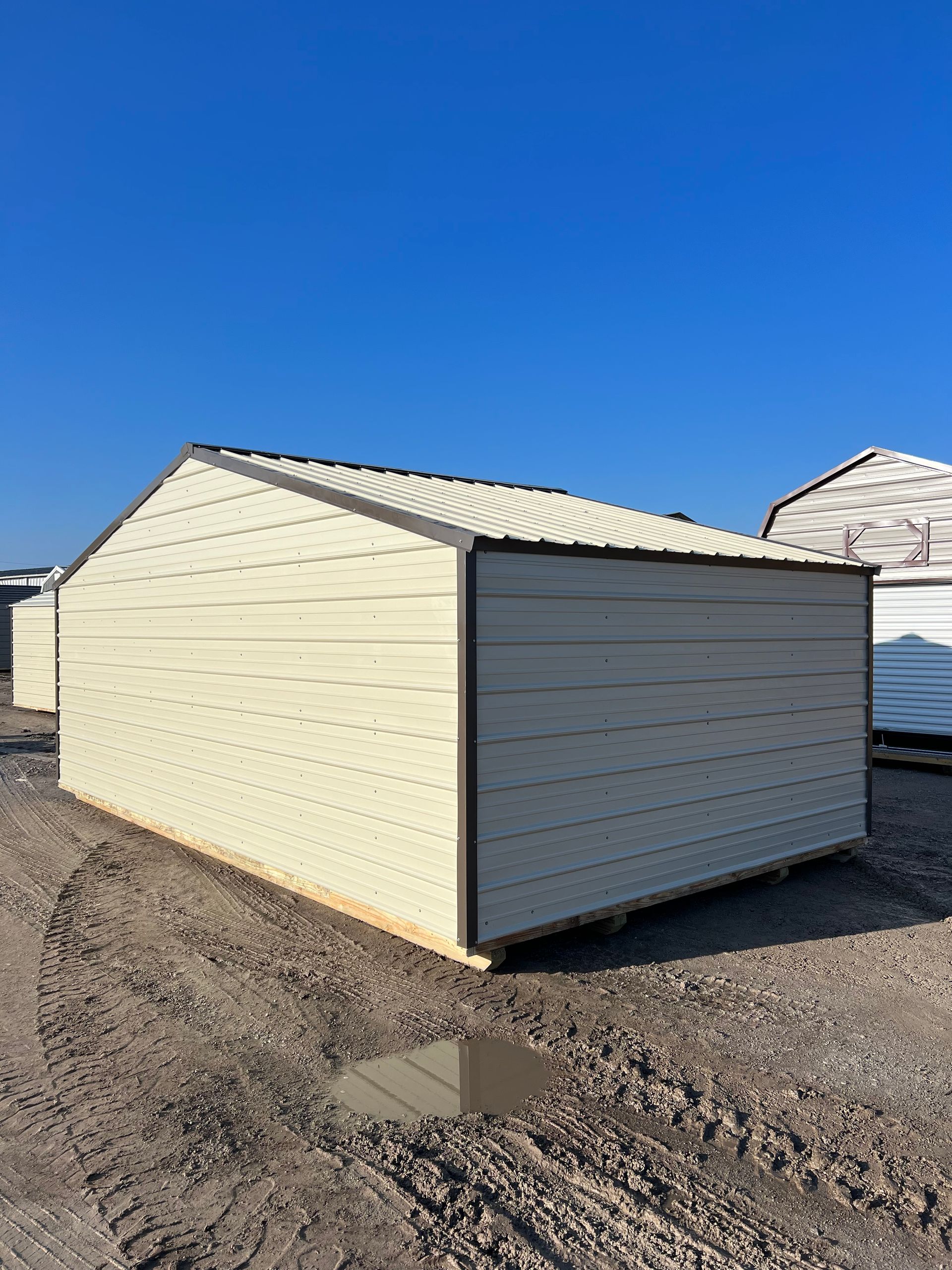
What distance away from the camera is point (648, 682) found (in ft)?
20.3

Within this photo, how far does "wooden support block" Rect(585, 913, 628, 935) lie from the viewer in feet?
19.5

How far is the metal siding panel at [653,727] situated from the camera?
5324 mm

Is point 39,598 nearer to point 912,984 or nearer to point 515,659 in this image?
point 515,659

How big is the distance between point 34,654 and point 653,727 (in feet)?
62.8

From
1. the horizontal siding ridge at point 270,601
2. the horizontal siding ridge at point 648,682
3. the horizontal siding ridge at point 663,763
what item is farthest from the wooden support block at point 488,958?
the horizontal siding ridge at point 270,601

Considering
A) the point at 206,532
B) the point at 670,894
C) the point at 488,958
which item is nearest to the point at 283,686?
the point at 206,532

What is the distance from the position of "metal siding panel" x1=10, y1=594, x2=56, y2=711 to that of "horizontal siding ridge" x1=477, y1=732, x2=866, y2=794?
57.7ft

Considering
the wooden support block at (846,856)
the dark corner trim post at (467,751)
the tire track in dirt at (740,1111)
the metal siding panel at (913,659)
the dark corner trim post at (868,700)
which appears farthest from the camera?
the metal siding panel at (913,659)

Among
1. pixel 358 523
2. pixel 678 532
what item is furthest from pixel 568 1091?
pixel 678 532

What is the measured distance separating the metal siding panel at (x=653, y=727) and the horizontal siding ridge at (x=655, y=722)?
1cm

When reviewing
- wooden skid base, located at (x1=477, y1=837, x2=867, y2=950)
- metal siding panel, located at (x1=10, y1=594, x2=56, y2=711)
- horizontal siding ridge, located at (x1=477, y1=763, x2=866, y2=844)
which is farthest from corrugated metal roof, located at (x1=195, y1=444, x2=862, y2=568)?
metal siding panel, located at (x1=10, y1=594, x2=56, y2=711)

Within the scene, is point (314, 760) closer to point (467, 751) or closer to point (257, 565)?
point (257, 565)

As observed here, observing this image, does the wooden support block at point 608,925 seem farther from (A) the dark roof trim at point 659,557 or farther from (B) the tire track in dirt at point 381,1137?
(A) the dark roof trim at point 659,557

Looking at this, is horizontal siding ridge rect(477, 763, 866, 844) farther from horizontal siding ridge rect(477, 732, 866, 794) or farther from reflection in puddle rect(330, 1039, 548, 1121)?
reflection in puddle rect(330, 1039, 548, 1121)
